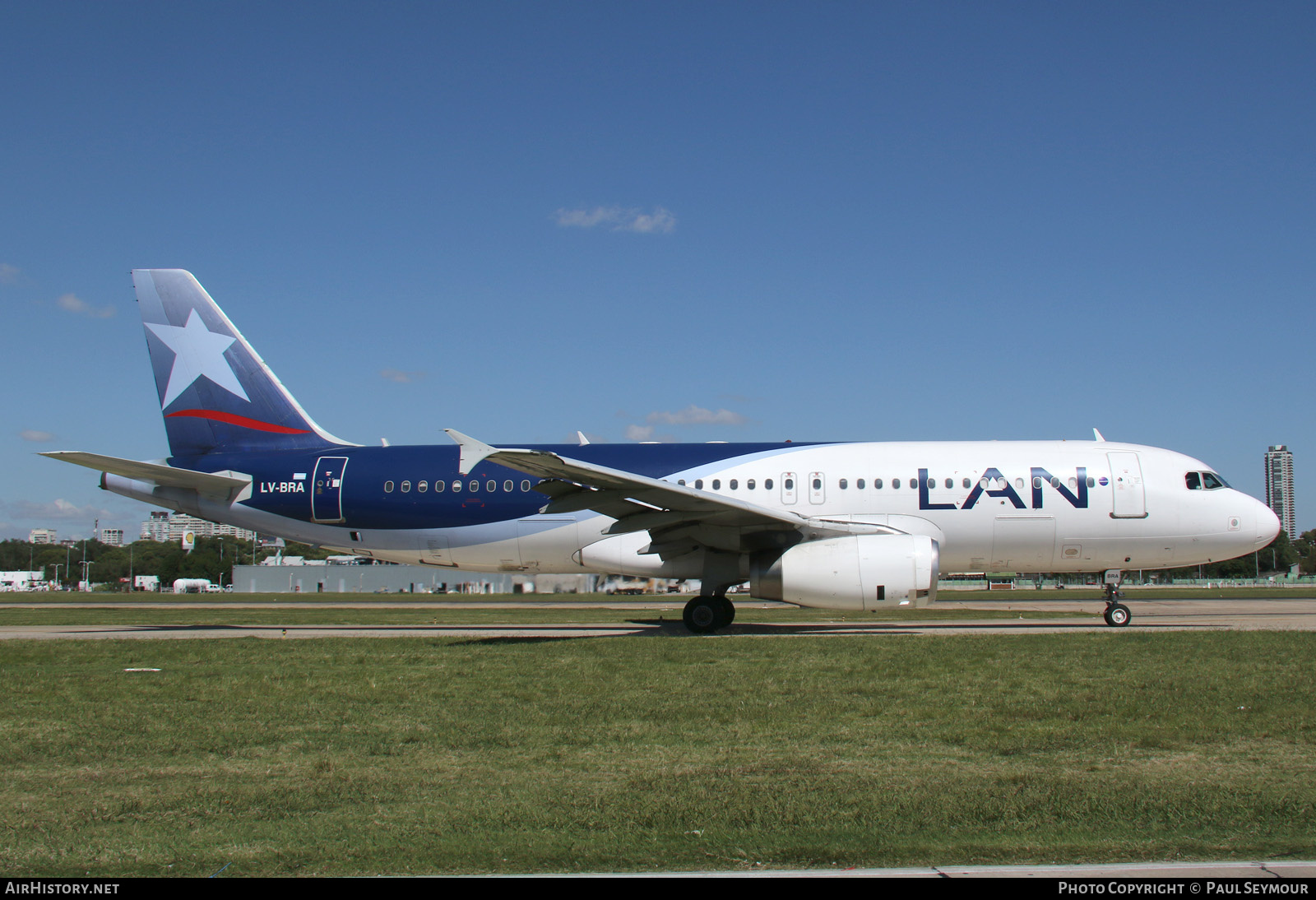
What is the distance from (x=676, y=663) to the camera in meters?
11.4

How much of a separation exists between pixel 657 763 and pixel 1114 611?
14318 mm

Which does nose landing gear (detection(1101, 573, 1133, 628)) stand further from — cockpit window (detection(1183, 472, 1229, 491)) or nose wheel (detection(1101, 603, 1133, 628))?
cockpit window (detection(1183, 472, 1229, 491))

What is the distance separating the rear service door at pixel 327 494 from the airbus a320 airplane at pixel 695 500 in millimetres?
37

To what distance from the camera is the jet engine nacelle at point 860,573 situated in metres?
14.9

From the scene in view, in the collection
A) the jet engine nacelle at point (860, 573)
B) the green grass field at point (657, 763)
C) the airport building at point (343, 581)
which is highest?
the jet engine nacelle at point (860, 573)

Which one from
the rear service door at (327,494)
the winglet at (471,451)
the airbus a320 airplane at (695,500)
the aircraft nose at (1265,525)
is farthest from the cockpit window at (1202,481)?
the rear service door at (327,494)

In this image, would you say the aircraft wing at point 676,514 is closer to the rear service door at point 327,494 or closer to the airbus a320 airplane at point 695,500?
the airbus a320 airplane at point 695,500

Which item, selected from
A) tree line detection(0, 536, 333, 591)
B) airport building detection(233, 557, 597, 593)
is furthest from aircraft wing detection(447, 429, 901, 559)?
tree line detection(0, 536, 333, 591)

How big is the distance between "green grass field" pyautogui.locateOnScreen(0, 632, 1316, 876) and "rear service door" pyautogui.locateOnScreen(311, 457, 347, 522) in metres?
7.14

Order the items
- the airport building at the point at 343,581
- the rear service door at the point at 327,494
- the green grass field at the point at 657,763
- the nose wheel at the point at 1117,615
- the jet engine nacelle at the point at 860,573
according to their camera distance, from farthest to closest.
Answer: the airport building at the point at 343,581
the rear service door at the point at 327,494
the nose wheel at the point at 1117,615
the jet engine nacelle at the point at 860,573
the green grass field at the point at 657,763

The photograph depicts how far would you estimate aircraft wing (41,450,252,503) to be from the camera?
57.1ft

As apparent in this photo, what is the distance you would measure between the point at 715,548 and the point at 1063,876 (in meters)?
12.7

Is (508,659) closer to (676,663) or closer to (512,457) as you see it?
(676,663)

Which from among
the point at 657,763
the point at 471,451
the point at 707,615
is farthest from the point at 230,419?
the point at 657,763
